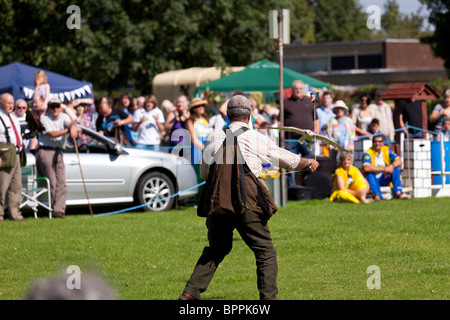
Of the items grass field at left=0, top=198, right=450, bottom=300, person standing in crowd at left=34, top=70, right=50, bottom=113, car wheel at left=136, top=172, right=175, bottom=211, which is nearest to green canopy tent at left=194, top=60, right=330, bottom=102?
person standing in crowd at left=34, top=70, right=50, bottom=113

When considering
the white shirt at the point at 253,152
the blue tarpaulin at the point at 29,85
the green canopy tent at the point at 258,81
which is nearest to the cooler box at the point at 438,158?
the green canopy tent at the point at 258,81

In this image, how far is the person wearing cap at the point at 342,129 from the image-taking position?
18797 mm

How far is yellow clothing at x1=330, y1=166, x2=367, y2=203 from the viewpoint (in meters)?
17.0

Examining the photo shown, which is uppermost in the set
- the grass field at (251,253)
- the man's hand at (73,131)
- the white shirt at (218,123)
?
the white shirt at (218,123)

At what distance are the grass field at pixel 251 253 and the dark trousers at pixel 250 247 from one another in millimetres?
613

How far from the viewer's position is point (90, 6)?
119ft

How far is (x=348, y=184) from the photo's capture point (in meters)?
17.2

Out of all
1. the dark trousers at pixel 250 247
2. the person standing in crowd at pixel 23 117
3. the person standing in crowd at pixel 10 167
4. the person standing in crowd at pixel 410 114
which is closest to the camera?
the dark trousers at pixel 250 247

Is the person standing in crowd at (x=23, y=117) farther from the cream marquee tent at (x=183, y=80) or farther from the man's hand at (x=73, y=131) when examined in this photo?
the cream marquee tent at (x=183, y=80)

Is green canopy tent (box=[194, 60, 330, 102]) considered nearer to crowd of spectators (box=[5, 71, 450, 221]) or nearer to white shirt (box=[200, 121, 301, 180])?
crowd of spectators (box=[5, 71, 450, 221])

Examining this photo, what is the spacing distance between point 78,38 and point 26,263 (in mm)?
26253

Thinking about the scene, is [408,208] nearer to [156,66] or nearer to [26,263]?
[26,263]

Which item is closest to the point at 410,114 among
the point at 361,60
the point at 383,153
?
the point at 383,153

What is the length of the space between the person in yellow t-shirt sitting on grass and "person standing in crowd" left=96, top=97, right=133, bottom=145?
4.53 meters
